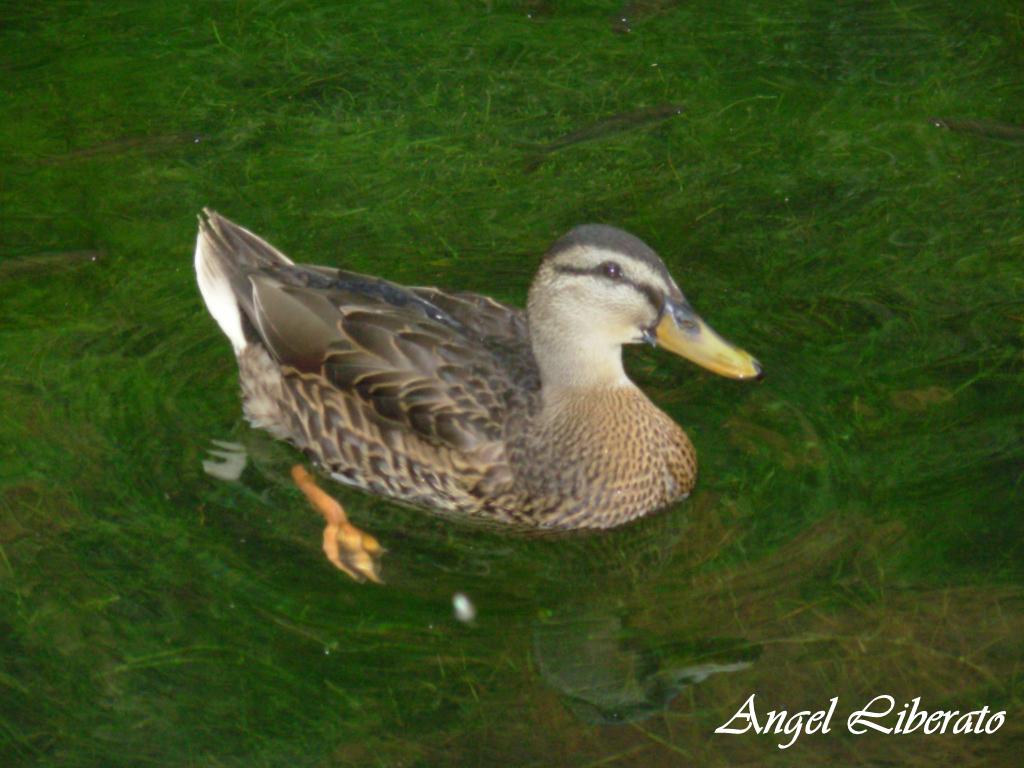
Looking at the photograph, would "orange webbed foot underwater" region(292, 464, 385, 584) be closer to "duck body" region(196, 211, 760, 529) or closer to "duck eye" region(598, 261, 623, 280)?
"duck body" region(196, 211, 760, 529)

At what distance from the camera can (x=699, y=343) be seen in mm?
6109

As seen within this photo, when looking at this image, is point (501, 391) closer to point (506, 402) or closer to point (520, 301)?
point (506, 402)

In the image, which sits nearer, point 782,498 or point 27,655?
point 27,655

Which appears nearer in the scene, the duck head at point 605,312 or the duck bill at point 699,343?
the duck head at point 605,312

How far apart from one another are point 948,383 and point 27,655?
3595 millimetres

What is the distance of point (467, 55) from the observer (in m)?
9.06

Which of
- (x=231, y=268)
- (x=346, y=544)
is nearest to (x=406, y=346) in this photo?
(x=346, y=544)

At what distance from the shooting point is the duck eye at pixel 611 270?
5961mm

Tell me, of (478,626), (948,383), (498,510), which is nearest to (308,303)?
(498,510)

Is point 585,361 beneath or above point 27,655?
above

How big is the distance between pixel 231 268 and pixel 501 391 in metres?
1.39

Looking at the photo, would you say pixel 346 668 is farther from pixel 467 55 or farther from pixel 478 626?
pixel 467 55
